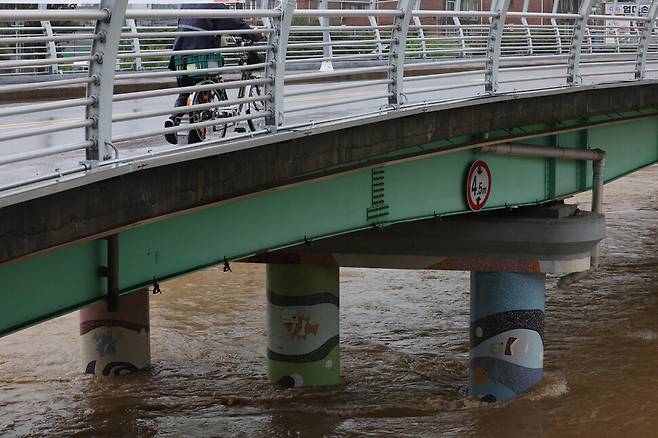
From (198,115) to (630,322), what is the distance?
11680mm

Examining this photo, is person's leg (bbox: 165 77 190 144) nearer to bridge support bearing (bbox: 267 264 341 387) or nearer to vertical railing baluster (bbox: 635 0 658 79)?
bridge support bearing (bbox: 267 264 341 387)

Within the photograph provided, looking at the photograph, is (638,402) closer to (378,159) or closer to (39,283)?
(378,159)

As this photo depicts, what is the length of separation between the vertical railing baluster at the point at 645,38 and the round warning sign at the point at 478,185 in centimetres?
359

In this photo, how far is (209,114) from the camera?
350 inches

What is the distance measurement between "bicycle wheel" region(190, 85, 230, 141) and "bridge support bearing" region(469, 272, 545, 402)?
610 cm

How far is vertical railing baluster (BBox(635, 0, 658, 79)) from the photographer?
1480 cm

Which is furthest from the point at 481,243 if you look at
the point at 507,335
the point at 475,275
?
the point at 507,335

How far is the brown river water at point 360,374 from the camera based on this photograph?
1399 centimetres

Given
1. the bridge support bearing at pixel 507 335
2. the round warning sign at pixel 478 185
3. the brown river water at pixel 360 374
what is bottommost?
the brown river water at pixel 360 374

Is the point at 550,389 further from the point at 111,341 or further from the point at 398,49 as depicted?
the point at 398,49

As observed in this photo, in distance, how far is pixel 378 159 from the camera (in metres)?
10.2

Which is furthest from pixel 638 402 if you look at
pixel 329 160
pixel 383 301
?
pixel 329 160

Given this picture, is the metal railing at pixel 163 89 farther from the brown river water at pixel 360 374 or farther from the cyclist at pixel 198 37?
the brown river water at pixel 360 374

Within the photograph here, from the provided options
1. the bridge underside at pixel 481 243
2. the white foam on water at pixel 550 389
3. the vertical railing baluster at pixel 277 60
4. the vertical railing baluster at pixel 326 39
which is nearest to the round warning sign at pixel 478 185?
the bridge underside at pixel 481 243
